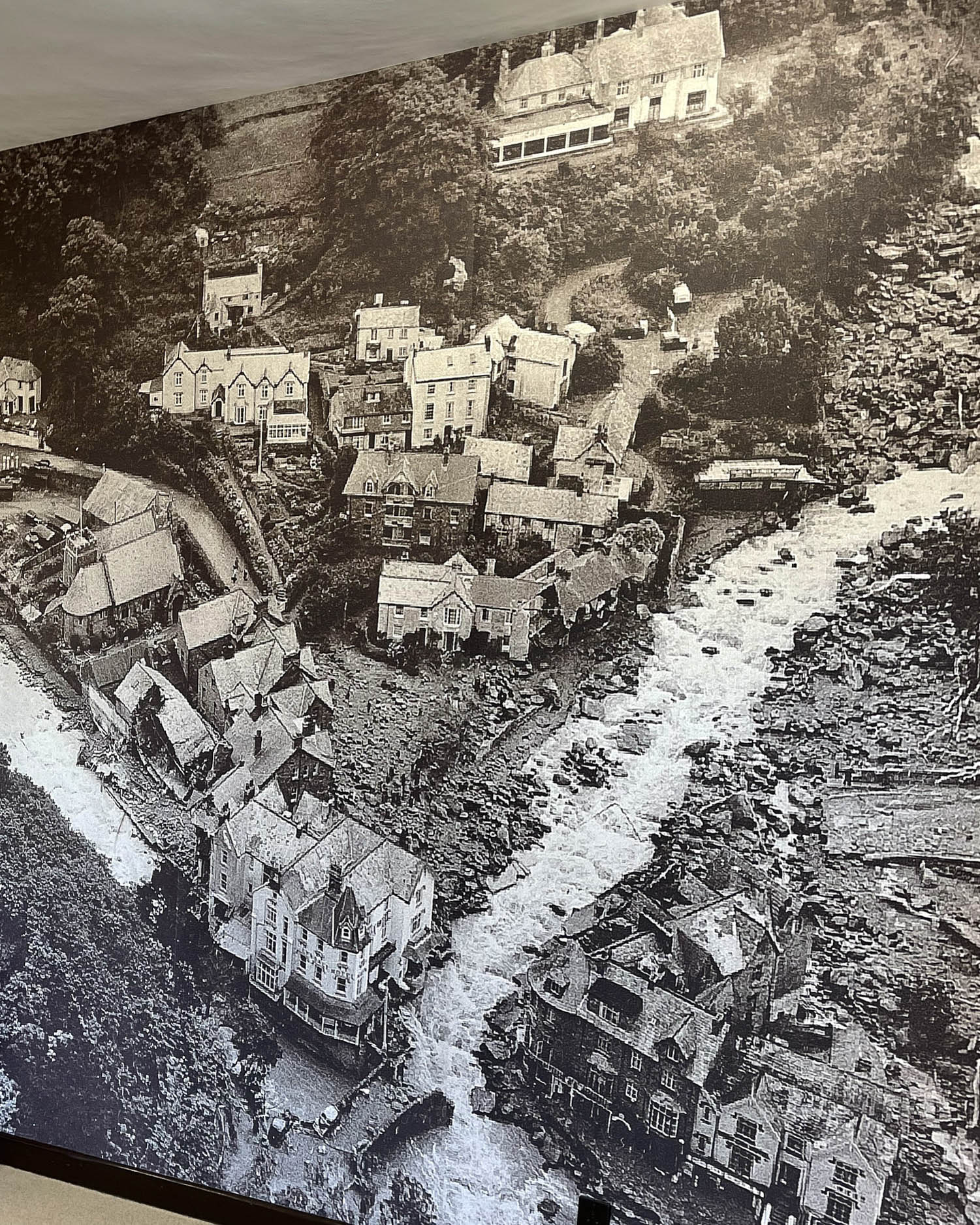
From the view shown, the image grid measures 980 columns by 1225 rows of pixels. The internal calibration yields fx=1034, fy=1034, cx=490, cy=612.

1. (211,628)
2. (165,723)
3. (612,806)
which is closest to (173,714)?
(165,723)

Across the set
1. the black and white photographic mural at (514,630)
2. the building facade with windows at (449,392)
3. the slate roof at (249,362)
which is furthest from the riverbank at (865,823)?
the slate roof at (249,362)

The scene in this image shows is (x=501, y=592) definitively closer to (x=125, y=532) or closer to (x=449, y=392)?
(x=449, y=392)

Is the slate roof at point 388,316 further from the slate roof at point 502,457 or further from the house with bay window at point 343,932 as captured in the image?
the house with bay window at point 343,932

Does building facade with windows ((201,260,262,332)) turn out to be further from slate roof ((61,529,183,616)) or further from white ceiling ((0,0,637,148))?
slate roof ((61,529,183,616))

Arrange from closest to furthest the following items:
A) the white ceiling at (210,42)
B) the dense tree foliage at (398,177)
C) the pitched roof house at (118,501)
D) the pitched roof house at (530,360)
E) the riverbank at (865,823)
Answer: the riverbank at (865,823)
the white ceiling at (210,42)
the pitched roof house at (530,360)
the dense tree foliage at (398,177)
the pitched roof house at (118,501)

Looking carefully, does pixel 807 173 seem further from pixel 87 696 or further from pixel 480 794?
pixel 87 696

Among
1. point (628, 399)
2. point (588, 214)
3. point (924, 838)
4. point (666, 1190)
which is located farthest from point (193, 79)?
point (666, 1190)
